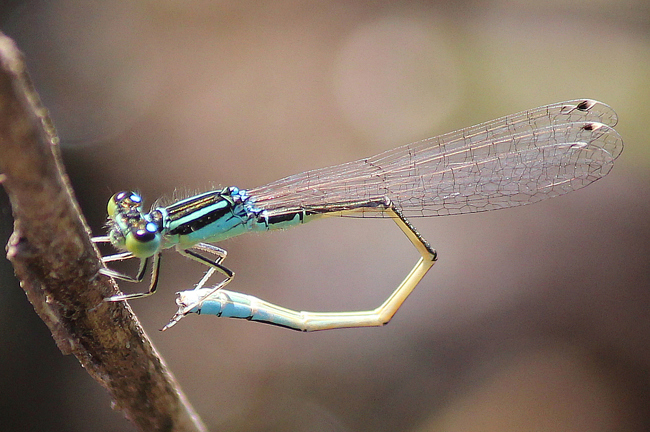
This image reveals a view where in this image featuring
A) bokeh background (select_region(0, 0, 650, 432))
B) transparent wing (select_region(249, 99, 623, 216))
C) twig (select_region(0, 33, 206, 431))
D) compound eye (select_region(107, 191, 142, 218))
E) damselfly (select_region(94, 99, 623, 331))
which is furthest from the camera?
bokeh background (select_region(0, 0, 650, 432))

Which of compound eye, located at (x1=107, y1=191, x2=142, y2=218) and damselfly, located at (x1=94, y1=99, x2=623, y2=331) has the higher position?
compound eye, located at (x1=107, y1=191, x2=142, y2=218)

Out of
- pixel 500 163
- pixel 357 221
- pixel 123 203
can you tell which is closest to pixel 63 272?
pixel 123 203

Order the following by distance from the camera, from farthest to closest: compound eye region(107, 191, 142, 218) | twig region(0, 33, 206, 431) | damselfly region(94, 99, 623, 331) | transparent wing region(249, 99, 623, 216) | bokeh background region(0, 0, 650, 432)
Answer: bokeh background region(0, 0, 650, 432) → transparent wing region(249, 99, 623, 216) → damselfly region(94, 99, 623, 331) → compound eye region(107, 191, 142, 218) → twig region(0, 33, 206, 431)

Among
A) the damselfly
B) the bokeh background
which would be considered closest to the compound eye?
the damselfly

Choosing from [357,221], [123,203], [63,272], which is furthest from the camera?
[357,221]

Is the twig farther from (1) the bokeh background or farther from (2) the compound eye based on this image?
(1) the bokeh background

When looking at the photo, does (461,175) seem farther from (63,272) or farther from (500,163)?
(63,272)
